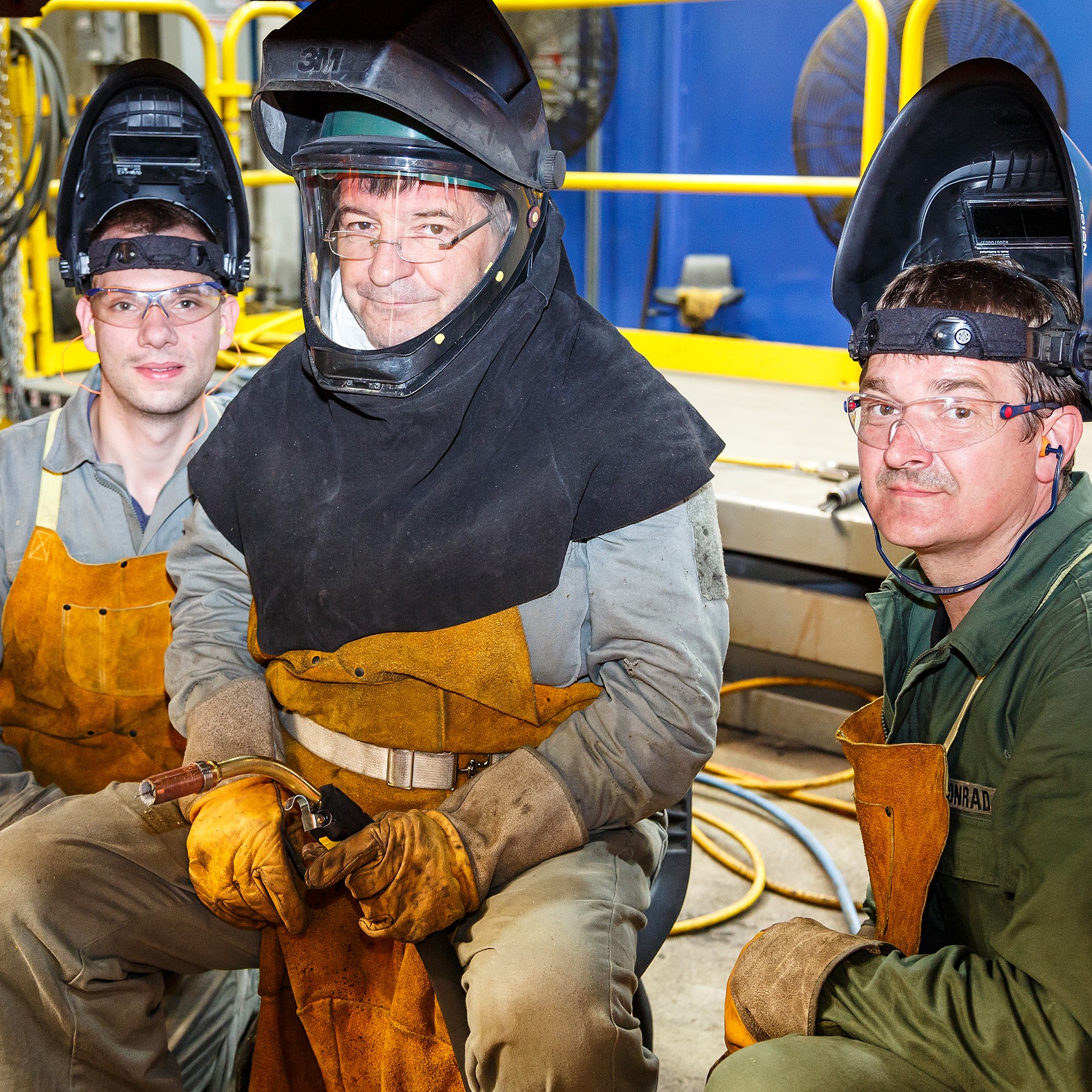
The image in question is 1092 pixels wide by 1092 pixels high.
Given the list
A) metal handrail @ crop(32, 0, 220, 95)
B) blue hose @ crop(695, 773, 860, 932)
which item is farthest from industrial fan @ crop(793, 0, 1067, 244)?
blue hose @ crop(695, 773, 860, 932)

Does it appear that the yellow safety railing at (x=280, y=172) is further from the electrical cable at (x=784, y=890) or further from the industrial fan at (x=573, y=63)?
the electrical cable at (x=784, y=890)

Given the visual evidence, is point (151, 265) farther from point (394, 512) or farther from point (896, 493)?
point (896, 493)

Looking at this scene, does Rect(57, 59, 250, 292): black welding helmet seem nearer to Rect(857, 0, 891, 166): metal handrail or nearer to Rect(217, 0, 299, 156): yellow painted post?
Rect(857, 0, 891, 166): metal handrail

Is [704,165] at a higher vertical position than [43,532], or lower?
higher

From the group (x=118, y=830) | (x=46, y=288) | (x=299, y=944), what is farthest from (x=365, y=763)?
(x=46, y=288)

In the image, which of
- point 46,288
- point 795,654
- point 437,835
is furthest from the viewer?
point 46,288

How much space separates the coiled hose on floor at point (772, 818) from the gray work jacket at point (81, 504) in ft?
4.88

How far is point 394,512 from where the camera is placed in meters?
1.98

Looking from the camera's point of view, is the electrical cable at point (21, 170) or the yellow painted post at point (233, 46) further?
the yellow painted post at point (233, 46)

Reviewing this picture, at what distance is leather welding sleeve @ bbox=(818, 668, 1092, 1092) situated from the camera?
1.32m

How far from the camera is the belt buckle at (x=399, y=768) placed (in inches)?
78.8

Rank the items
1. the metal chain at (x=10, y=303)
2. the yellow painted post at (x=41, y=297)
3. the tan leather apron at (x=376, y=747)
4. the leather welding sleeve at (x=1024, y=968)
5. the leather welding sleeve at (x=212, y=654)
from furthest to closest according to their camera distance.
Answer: the yellow painted post at (x=41, y=297)
the metal chain at (x=10, y=303)
the leather welding sleeve at (x=212, y=654)
the tan leather apron at (x=376, y=747)
the leather welding sleeve at (x=1024, y=968)

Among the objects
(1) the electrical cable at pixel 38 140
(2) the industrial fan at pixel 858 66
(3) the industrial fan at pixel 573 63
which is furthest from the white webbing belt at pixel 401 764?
(3) the industrial fan at pixel 573 63

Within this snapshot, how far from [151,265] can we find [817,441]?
240cm
